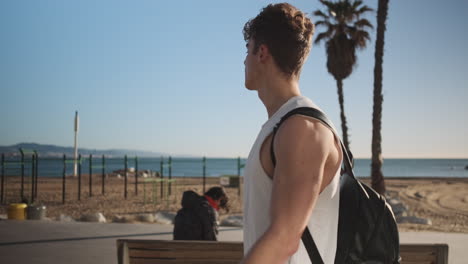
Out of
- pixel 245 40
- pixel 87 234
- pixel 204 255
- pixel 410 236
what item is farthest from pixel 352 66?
pixel 245 40

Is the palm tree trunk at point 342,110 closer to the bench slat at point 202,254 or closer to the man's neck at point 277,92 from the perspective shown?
the bench slat at point 202,254

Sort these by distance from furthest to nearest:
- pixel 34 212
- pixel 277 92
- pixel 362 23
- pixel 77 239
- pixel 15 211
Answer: pixel 362 23 < pixel 34 212 < pixel 15 211 < pixel 77 239 < pixel 277 92

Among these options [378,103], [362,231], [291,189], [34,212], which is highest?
[378,103]

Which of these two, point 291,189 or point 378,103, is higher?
point 378,103

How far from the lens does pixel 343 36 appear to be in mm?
23297

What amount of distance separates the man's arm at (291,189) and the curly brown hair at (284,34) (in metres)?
0.26

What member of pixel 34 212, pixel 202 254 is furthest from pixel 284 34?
pixel 34 212

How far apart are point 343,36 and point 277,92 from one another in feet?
75.4

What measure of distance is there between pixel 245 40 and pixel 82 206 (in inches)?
743

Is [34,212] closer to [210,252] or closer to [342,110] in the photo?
[210,252]

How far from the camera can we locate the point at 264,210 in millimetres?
1264

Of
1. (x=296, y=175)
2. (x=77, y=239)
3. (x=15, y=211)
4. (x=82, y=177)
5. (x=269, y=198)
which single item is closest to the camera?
(x=296, y=175)

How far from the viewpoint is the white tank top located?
124cm

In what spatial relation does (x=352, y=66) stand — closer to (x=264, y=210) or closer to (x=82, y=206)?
(x=82, y=206)
